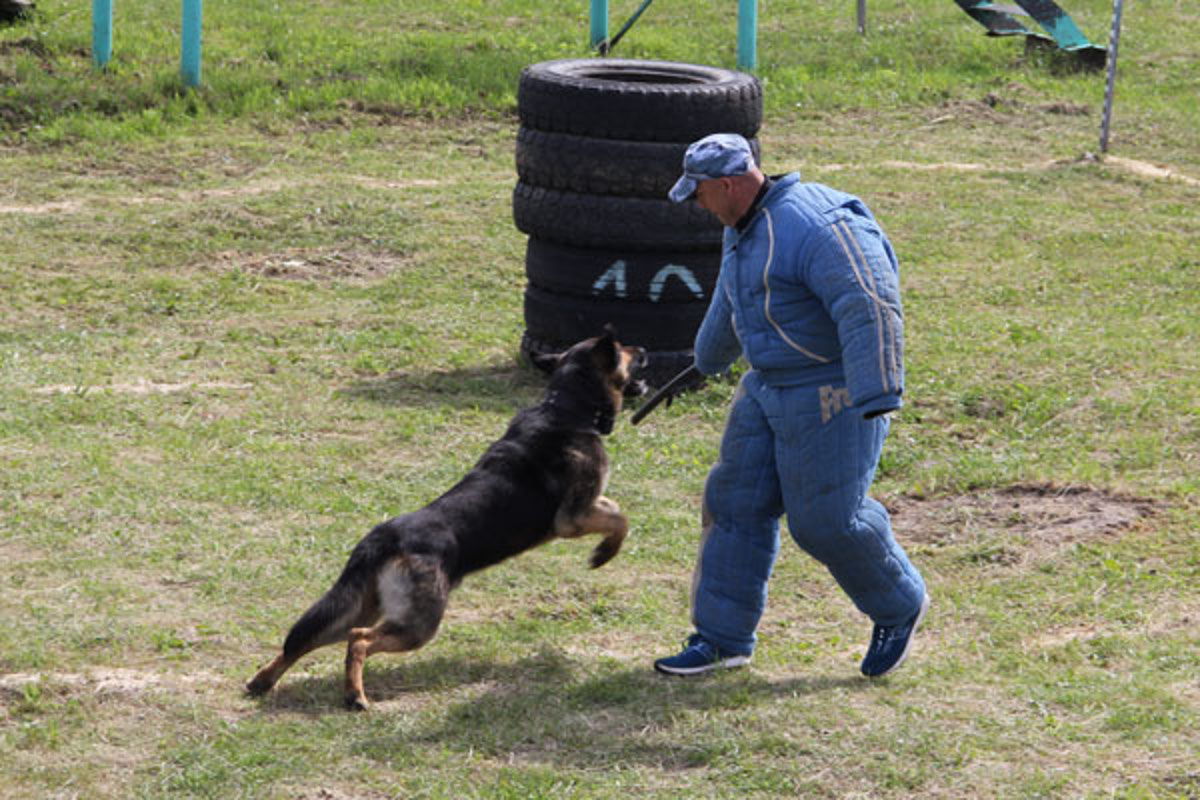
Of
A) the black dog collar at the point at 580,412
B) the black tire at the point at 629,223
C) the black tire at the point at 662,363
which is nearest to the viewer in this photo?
the black dog collar at the point at 580,412

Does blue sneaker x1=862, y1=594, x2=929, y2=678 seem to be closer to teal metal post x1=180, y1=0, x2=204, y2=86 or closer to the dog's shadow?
the dog's shadow

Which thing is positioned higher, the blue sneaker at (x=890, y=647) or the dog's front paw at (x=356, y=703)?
the blue sneaker at (x=890, y=647)

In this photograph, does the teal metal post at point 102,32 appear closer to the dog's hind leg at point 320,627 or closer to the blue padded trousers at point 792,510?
the dog's hind leg at point 320,627

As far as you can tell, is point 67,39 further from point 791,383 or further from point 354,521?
point 791,383

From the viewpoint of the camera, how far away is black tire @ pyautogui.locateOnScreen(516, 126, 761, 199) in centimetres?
894

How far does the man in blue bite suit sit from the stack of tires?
3.19 meters

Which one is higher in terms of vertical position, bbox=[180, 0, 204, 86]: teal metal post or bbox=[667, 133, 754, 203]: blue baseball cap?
bbox=[667, 133, 754, 203]: blue baseball cap

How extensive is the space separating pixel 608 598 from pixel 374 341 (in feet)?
12.1

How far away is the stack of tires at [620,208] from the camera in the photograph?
29.3 feet

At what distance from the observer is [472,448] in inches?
329

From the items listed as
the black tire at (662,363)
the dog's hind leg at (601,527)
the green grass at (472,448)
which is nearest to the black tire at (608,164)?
the black tire at (662,363)

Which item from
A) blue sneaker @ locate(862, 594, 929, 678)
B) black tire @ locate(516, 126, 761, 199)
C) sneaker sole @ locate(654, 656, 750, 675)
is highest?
black tire @ locate(516, 126, 761, 199)

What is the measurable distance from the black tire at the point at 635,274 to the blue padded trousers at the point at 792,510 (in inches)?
133

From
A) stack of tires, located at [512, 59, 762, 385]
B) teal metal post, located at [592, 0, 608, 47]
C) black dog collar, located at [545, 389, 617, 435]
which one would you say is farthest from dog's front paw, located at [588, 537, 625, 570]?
teal metal post, located at [592, 0, 608, 47]
